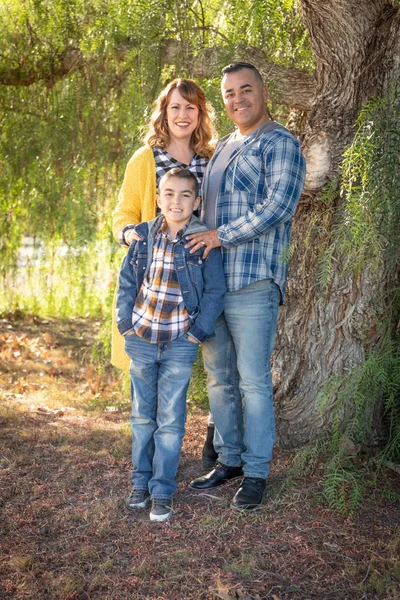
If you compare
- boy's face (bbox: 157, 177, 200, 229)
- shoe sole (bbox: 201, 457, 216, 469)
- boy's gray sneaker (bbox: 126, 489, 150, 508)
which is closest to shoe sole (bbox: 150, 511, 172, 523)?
boy's gray sneaker (bbox: 126, 489, 150, 508)

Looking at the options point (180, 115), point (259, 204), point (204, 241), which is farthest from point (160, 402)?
point (180, 115)

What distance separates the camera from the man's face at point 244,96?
3051mm

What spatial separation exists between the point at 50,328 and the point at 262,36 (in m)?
4.13

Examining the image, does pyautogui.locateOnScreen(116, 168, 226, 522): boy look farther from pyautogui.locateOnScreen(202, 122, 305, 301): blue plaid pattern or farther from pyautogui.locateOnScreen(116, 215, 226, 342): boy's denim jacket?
pyautogui.locateOnScreen(202, 122, 305, 301): blue plaid pattern

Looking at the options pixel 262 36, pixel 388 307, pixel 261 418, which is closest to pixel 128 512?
pixel 261 418

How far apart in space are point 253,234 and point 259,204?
0.13m

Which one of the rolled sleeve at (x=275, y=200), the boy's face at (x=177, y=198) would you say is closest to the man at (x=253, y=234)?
the rolled sleeve at (x=275, y=200)

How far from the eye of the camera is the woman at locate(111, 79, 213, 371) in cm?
318

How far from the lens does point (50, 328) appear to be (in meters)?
7.01

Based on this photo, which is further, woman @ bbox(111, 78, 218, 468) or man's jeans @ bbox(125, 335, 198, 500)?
woman @ bbox(111, 78, 218, 468)

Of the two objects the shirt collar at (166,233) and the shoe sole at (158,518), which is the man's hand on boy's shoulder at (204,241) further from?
the shoe sole at (158,518)

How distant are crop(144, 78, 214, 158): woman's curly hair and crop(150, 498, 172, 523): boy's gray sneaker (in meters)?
1.59

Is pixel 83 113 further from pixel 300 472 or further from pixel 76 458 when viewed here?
pixel 300 472

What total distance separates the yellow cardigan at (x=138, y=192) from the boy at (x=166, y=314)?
15 centimetres
